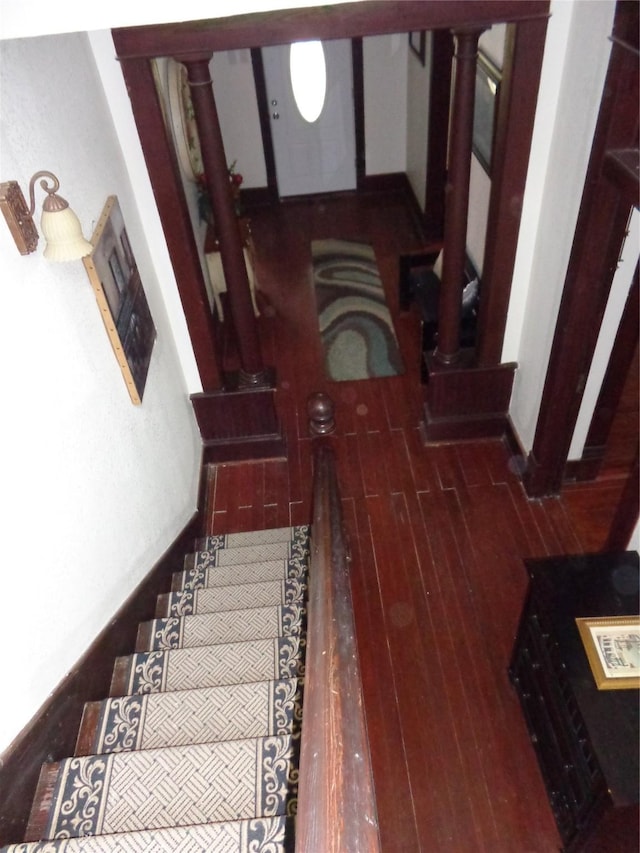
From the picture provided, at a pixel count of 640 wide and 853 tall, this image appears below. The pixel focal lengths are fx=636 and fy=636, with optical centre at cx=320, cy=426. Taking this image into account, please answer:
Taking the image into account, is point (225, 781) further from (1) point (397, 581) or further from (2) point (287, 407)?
(2) point (287, 407)

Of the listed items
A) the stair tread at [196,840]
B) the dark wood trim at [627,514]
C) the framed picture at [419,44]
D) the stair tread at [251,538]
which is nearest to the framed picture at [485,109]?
the framed picture at [419,44]

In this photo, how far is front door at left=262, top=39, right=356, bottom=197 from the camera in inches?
232

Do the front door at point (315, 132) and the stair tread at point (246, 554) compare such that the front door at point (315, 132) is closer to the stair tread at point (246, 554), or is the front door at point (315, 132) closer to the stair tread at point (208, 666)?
the stair tread at point (246, 554)

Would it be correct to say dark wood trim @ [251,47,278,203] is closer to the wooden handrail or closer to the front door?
the front door

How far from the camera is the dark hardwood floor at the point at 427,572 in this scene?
2293 millimetres

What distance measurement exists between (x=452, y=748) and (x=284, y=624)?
80 centimetres

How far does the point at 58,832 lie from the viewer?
1.66 m

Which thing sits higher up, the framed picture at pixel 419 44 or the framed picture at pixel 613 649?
the framed picture at pixel 419 44

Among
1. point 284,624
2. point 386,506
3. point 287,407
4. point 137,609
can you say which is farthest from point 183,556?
point 287,407

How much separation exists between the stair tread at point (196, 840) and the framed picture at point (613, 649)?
933 millimetres

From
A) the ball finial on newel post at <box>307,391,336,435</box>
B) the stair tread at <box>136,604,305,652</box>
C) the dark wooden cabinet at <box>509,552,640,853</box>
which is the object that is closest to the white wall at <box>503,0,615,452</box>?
the ball finial on newel post at <box>307,391,336,435</box>

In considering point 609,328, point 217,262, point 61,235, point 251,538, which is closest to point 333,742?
point 61,235

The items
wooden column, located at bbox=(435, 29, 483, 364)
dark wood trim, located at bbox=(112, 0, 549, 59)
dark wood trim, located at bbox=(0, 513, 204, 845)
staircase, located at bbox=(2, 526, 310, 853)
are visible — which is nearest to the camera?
staircase, located at bbox=(2, 526, 310, 853)

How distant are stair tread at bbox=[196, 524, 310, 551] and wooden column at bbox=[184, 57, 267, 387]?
82cm
